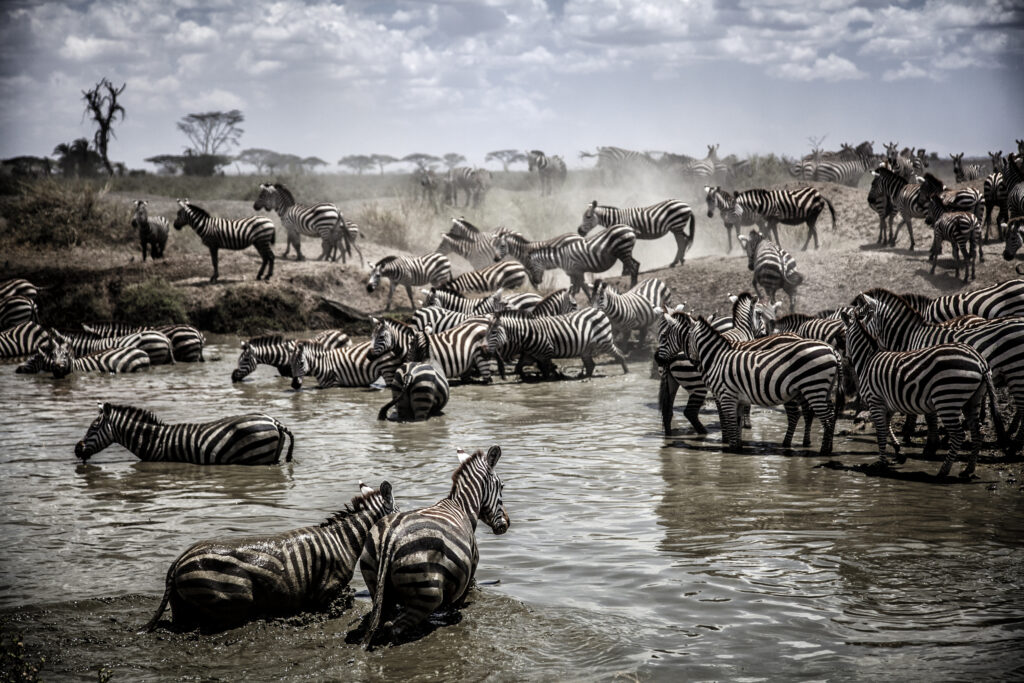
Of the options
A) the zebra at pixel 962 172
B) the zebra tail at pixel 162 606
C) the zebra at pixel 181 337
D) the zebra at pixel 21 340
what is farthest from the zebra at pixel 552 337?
the zebra at pixel 962 172

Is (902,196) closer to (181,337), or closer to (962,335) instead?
(962,335)

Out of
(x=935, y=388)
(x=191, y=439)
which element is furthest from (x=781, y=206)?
(x=191, y=439)

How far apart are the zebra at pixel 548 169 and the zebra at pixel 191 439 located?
27.7m

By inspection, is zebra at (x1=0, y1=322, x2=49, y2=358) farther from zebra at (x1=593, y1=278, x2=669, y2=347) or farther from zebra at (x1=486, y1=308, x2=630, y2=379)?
zebra at (x1=593, y1=278, x2=669, y2=347)

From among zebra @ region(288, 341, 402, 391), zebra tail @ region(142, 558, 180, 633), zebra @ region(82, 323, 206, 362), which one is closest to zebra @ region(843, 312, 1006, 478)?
zebra tail @ region(142, 558, 180, 633)

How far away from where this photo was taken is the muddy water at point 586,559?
5.14 metres

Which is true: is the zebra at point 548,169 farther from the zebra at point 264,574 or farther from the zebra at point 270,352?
the zebra at point 264,574

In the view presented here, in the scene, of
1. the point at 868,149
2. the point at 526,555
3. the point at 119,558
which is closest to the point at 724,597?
the point at 526,555

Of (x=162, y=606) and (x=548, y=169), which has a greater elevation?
(x=548, y=169)

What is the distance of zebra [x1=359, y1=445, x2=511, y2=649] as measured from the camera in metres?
5.20

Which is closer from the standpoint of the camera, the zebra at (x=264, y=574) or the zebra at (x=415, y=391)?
the zebra at (x=264, y=574)

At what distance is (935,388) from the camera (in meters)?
8.62

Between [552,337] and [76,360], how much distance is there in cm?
818

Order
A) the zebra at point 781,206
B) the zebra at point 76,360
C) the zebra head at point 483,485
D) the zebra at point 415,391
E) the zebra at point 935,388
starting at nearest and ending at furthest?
the zebra head at point 483,485 < the zebra at point 935,388 < the zebra at point 415,391 < the zebra at point 76,360 < the zebra at point 781,206
